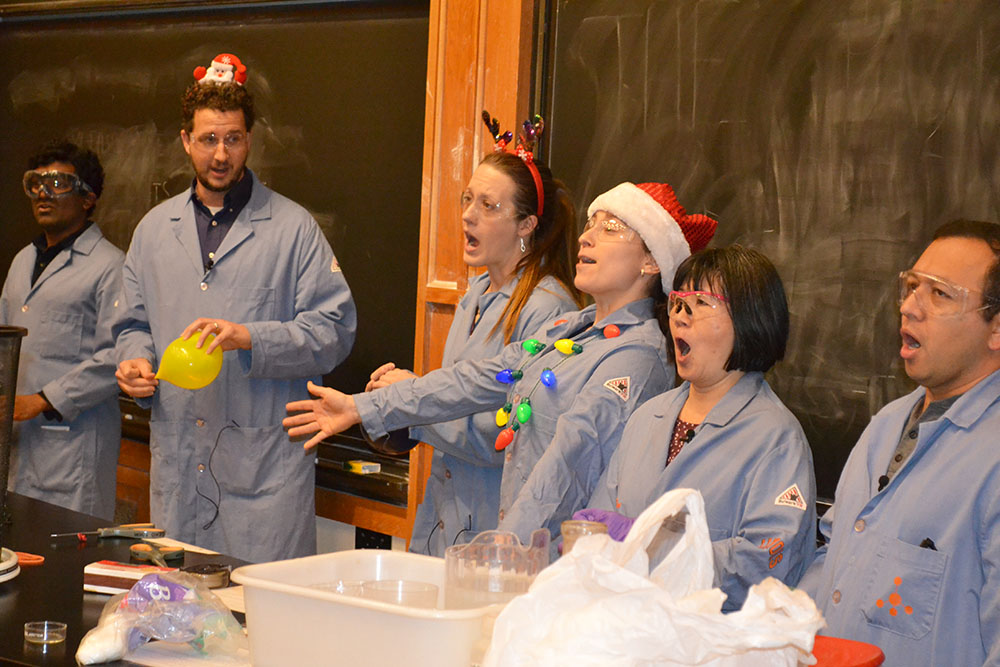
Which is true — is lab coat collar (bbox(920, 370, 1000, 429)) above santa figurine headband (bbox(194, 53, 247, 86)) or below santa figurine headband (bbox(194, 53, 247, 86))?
below

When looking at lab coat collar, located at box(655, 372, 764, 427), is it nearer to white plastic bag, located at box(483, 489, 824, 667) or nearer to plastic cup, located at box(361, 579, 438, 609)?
plastic cup, located at box(361, 579, 438, 609)

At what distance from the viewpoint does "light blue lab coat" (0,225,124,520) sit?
12.3ft

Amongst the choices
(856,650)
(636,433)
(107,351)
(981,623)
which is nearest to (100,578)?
(636,433)

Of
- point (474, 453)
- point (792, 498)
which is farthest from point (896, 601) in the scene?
point (474, 453)

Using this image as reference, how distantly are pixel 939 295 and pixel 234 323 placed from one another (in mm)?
2189

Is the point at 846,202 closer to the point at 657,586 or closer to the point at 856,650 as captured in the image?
the point at 856,650

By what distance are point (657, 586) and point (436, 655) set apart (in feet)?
1.03

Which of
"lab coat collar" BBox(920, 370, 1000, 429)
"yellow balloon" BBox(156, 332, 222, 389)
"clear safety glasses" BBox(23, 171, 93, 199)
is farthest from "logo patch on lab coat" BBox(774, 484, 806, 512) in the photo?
"clear safety glasses" BBox(23, 171, 93, 199)

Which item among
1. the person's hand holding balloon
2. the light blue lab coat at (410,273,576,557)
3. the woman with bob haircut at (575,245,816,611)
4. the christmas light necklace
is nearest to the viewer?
the woman with bob haircut at (575,245,816,611)

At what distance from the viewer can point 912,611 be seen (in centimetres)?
171

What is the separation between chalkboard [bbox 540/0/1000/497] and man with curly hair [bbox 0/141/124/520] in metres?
1.97

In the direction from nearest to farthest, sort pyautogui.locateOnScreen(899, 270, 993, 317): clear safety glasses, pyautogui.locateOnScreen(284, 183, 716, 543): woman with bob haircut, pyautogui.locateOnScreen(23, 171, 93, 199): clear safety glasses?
pyautogui.locateOnScreen(899, 270, 993, 317): clear safety glasses
pyautogui.locateOnScreen(284, 183, 716, 543): woman with bob haircut
pyautogui.locateOnScreen(23, 171, 93, 199): clear safety glasses

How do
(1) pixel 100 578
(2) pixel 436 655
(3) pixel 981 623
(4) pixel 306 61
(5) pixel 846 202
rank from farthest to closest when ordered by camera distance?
(4) pixel 306 61 → (5) pixel 846 202 → (1) pixel 100 578 → (3) pixel 981 623 → (2) pixel 436 655

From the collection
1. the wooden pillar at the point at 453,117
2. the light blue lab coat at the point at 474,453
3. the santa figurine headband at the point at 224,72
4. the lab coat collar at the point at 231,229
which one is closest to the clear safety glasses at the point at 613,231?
the light blue lab coat at the point at 474,453
